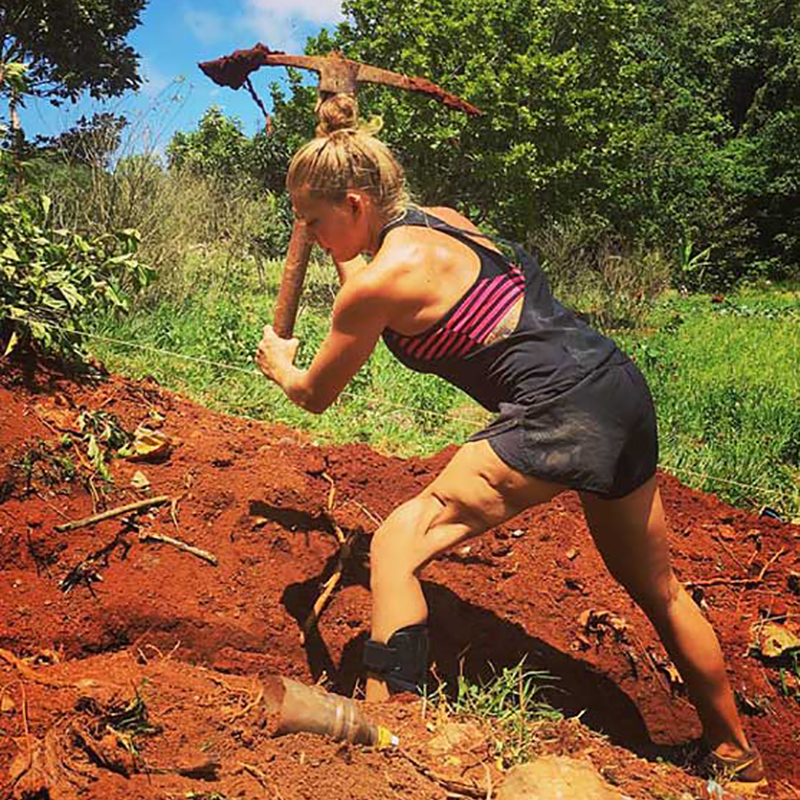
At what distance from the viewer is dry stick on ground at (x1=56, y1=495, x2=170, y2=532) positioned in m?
3.23

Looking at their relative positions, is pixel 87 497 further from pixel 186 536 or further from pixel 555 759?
pixel 555 759

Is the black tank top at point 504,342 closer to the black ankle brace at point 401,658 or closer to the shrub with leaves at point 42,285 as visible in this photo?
the black ankle brace at point 401,658

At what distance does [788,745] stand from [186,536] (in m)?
2.33

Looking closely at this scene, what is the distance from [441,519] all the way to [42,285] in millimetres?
2499

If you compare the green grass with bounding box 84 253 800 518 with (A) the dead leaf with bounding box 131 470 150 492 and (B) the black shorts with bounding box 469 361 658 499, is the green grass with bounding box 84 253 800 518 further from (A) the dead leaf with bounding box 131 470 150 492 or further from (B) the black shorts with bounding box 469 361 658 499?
(B) the black shorts with bounding box 469 361 658 499

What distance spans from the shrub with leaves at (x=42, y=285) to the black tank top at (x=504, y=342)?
83.9 inches

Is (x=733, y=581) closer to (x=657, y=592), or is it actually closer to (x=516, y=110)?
(x=657, y=592)

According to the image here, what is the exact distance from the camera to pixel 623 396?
2.45m

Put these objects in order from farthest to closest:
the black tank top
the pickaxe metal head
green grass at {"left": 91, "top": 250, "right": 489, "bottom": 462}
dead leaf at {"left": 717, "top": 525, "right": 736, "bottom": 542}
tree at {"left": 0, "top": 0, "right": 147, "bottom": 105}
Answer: tree at {"left": 0, "top": 0, "right": 147, "bottom": 105}, green grass at {"left": 91, "top": 250, "right": 489, "bottom": 462}, dead leaf at {"left": 717, "top": 525, "right": 736, "bottom": 542}, the pickaxe metal head, the black tank top

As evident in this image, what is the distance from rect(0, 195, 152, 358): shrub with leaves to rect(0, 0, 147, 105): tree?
43.2 ft

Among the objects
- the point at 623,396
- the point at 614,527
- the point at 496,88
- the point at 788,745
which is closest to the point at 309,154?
the point at 623,396

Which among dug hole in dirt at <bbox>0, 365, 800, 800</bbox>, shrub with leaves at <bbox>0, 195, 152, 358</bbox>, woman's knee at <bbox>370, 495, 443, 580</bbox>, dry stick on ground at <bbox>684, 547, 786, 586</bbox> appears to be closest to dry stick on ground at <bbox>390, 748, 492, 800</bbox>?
dug hole in dirt at <bbox>0, 365, 800, 800</bbox>

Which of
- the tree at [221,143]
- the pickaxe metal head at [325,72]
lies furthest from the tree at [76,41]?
the pickaxe metal head at [325,72]

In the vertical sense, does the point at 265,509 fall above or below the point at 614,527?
below
